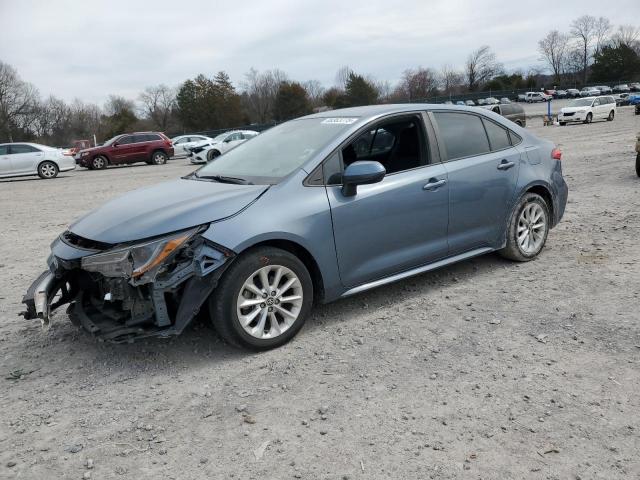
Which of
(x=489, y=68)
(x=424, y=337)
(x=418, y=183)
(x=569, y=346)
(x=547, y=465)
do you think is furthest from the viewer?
(x=489, y=68)

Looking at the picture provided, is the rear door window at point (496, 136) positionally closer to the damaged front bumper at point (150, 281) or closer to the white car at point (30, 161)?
the damaged front bumper at point (150, 281)

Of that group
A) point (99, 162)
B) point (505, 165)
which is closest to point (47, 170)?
point (99, 162)

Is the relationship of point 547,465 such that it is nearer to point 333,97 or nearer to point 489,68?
point 333,97

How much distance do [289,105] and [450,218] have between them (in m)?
73.9

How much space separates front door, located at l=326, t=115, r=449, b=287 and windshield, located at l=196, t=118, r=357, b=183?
0.78 ft

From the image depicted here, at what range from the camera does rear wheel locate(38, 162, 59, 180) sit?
22.0 meters

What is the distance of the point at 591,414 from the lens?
2.96 meters

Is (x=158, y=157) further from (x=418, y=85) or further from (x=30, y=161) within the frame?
(x=418, y=85)

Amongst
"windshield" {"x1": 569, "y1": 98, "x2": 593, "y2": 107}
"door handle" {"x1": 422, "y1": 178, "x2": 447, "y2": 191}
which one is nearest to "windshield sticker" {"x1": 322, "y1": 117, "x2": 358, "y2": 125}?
"door handle" {"x1": 422, "y1": 178, "x2": 447, "y2": 191}

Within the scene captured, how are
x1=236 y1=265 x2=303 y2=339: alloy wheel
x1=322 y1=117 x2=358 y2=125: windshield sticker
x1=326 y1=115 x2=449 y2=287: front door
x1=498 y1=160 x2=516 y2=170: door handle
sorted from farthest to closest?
x1=498 y1=160 x2=516 y2=170: door handle < x1=322 y1=117 x2=358 y2=125: windshield sticker < x1=326 y1=115 x2=449 y2=287: front door < x1=236 y1=265 x2=303 y2=339: alloy wheel

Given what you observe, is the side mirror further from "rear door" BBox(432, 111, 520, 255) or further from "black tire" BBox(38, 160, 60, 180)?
"black tire" BBox(38, 160, 60, 180)

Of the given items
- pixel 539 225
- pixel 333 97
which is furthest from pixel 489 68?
pixel 539 225

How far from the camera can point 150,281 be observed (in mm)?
3473

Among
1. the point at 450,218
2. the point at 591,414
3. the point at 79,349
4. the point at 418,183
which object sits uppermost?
the point at 418,183
